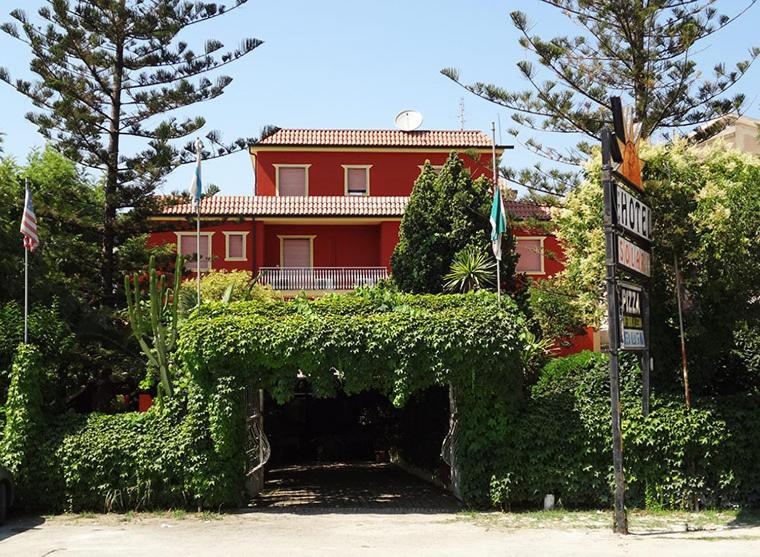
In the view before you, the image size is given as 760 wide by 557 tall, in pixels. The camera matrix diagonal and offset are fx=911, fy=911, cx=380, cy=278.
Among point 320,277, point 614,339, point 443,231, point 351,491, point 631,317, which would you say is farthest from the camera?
point 320,277

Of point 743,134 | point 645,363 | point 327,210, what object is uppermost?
point 743,134

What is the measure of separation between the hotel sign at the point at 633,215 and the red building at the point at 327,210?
1770 cm

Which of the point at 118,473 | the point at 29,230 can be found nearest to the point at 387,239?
the point at 29,230

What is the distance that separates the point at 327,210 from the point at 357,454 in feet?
38.2

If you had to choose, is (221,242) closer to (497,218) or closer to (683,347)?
(497,218)

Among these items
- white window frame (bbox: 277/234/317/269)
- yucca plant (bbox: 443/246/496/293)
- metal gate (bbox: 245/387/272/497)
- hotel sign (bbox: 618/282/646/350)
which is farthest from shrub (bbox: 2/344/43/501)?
white window frame (bbox: 277/234/317/269)

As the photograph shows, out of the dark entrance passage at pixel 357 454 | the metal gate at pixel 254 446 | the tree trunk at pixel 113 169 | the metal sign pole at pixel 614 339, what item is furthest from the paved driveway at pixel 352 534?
the tree trunk at pixel 113 169

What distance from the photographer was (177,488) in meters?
14.0

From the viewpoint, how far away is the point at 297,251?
35.4 m

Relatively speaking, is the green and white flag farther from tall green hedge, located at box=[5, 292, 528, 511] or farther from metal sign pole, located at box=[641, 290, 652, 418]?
metal sign pole, located at box=[641, 290, 652, 418]

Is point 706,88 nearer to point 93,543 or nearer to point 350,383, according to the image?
point 350,383

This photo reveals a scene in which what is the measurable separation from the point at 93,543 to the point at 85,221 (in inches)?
545

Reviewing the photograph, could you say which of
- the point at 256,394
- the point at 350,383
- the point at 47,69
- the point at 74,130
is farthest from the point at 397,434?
the point at 47,69

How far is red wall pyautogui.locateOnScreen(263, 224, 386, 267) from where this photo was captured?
35.2 m
